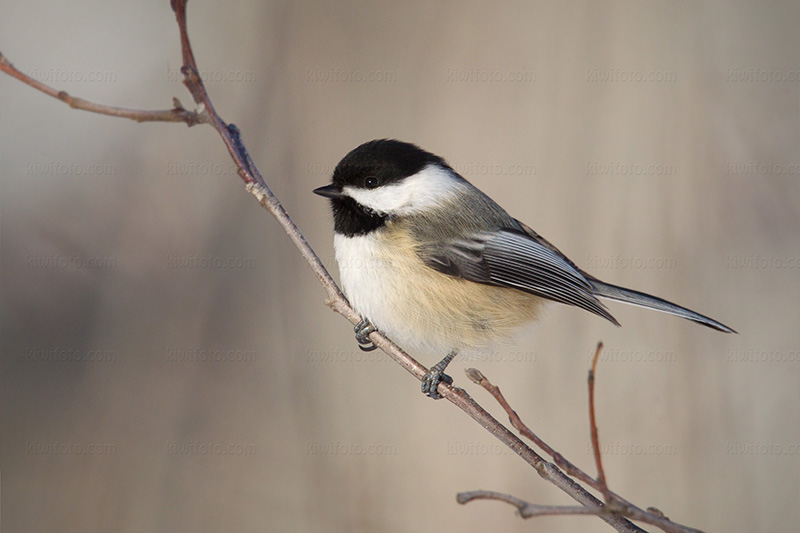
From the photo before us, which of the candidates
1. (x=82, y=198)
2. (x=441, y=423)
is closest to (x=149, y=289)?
(x=82, y=198)

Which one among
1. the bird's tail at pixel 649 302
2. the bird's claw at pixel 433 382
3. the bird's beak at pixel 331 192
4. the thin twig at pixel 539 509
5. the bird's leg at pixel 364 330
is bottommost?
the bird's claw at pixel 433 382

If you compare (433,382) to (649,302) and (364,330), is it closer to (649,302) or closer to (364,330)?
(364,330)

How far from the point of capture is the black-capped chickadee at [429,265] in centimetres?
243

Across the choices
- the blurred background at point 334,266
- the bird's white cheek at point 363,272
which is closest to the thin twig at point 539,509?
the bird's white cheek at point 363,272

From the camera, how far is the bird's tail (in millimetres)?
2174

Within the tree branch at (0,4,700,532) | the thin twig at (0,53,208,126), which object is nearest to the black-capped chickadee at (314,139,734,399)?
the tree branch at (0,4,700,532)

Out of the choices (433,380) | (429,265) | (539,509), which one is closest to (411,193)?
(429,265)

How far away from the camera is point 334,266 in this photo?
4.15 m

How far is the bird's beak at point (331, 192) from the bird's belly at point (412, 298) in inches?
7.1

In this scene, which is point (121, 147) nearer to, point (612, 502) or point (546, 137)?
point (546, 137)

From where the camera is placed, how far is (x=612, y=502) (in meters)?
1.13

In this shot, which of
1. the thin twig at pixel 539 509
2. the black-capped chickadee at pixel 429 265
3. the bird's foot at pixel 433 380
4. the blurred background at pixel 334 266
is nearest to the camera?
the thin twig at pixel 539 509

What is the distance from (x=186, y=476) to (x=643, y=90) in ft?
11.8

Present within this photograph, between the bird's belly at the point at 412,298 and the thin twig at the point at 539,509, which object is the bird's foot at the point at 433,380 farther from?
the thin twig at the point at 539,509
